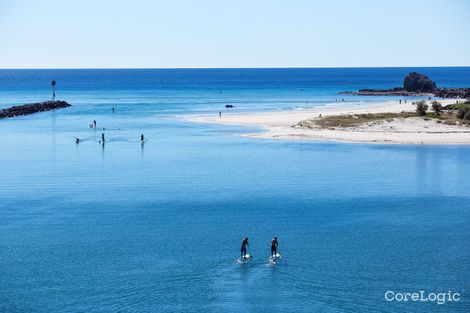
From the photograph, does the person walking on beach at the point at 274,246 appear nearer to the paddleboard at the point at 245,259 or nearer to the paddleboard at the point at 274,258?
the paddleboard at the point at 274,258

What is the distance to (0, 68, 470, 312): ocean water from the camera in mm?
34438

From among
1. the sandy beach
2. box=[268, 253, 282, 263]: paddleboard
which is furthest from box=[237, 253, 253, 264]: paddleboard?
the sandy beach

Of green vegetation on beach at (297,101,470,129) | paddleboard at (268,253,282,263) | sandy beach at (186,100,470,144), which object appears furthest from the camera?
green vegetation on beach at (297,101,470,129)

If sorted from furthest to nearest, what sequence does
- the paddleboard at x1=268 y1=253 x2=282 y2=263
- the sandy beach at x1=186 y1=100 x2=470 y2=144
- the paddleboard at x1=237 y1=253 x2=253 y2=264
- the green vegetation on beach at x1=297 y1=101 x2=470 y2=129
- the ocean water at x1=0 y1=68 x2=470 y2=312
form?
the green vegetation on beach at x1=297 y1=101 x2=470 y2=129
the sandy beach at x1=186 y1=100 x2=470 y2=144
the paddleboard at x1=268 y1=253 x2=282 y2=263
the paddleboard at x1=237 y1=253 x2=253 y2=264
the ocean water at x1=0 y1=68 x2=470 y2=312

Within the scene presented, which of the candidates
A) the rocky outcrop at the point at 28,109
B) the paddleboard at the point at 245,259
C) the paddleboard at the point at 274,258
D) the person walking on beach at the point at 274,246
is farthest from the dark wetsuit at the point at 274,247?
the rocky outcrop at the point at 28,109

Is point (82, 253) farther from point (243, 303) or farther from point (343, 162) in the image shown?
point (343, 162)

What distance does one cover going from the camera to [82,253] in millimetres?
40938

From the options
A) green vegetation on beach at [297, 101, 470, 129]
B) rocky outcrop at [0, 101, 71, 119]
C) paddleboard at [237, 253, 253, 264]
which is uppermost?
green vegetation on beach at [297, 101, 470, 129]

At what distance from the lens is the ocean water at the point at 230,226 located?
34.4 metres

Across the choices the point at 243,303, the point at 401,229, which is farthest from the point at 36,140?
the point at 243,303

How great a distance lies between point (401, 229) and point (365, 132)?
5470cm

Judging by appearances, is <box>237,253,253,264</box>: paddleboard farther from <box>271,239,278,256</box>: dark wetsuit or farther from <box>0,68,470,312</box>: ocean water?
<box>271,239,278,256</box>: dark wetsuit

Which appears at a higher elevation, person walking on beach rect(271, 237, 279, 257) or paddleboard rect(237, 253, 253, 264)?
person walking on beach rect(271, 237, 279, 257)

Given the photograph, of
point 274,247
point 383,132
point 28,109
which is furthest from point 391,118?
point 28,109
